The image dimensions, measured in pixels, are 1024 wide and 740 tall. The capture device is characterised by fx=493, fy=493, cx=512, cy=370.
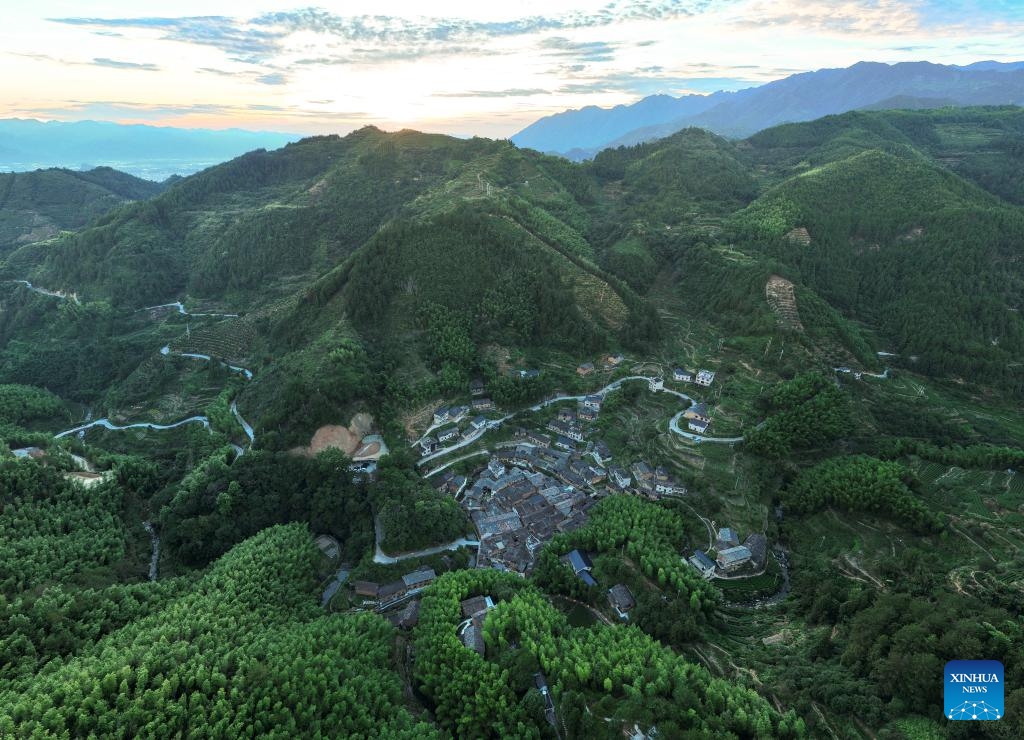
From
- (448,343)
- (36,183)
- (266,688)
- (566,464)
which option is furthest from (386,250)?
(36,183)

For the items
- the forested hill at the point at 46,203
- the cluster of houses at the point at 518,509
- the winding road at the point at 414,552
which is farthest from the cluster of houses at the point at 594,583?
the forested hill at the point at 46,203

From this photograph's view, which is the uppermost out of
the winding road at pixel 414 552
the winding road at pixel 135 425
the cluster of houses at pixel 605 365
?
the cluster of houses at pixel 605 365

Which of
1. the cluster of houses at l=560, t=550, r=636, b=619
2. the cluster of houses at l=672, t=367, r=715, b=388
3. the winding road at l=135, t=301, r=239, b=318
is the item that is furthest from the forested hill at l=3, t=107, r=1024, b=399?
the cluster of houses at l=560, t=550, r=636, b=619

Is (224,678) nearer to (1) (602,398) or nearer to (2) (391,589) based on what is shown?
(2) (391,589)

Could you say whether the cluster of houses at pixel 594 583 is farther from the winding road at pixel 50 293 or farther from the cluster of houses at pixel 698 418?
the winding road at pixel 50 293

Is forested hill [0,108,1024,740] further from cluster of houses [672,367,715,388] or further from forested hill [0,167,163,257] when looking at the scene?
forested hill [0,167,163,257]

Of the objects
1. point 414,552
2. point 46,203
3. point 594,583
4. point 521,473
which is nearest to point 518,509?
point 521,473
